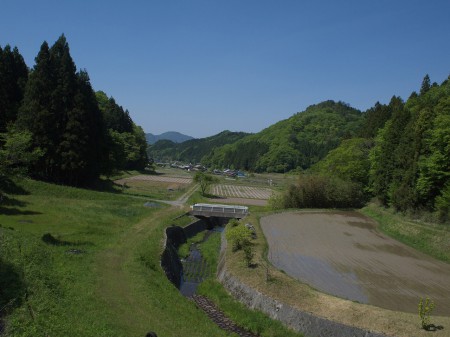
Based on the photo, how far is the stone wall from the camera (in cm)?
1325

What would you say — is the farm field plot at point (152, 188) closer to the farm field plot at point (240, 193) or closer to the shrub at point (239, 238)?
the farm field plot at point (240, 193)

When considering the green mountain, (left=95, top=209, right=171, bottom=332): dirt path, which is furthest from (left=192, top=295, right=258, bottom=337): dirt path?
the green mountain

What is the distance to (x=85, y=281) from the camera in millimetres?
15188

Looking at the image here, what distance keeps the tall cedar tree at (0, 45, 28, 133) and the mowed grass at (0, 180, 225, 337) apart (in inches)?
619

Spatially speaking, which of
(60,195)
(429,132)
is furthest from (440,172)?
(60,195)

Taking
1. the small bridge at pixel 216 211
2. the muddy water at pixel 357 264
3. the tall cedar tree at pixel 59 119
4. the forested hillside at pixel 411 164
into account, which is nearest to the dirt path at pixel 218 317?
the muddy water at pixel 357 264

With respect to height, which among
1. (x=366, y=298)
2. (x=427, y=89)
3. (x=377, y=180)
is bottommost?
(x=366, y=298)

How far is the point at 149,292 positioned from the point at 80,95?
30.7 meters

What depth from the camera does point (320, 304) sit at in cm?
1483

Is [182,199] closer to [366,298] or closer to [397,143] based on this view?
[397,143]

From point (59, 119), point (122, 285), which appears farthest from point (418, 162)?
point (59, 119)

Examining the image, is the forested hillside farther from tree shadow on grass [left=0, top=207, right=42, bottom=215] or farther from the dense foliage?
tree shadow on grass [left=0, top=207, right=42, bottom=215]

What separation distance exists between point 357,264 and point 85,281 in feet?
46.4

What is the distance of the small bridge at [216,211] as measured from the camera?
126 feet
